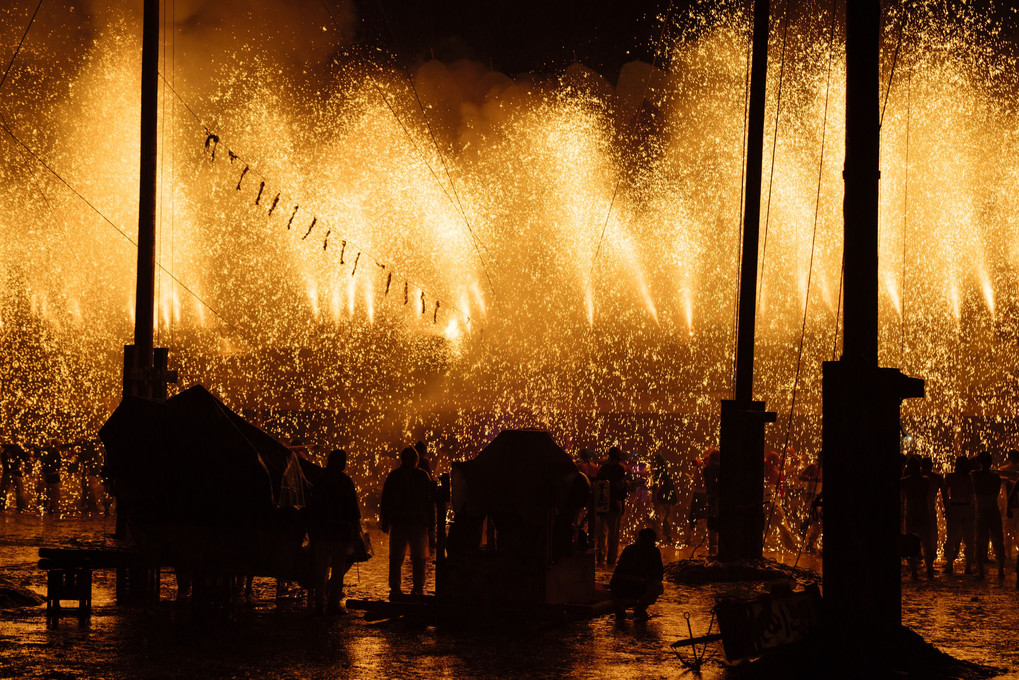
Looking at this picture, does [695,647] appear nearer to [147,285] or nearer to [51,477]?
[147,285]

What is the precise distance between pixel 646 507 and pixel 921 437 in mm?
25233

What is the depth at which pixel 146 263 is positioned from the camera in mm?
12641

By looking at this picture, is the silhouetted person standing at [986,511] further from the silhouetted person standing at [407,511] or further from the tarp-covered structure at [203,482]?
the tarp-covered structure at [203,482]

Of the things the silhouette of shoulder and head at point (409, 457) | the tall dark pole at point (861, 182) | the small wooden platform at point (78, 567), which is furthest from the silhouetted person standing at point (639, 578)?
the small wooden platform at point (78, 567)

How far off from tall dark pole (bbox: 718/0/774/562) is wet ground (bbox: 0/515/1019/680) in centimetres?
180

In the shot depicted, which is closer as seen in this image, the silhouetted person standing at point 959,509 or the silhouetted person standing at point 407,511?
the silhouetted person standing at point 407,511

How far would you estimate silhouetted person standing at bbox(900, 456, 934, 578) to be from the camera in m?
15.2

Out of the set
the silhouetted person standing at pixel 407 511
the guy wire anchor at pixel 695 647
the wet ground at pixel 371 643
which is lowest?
the wet ground at pixel 371 643

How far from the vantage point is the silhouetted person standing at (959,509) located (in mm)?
15484

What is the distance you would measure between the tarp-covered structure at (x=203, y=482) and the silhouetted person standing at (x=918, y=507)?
25.6 feet

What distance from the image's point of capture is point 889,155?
3200 cm

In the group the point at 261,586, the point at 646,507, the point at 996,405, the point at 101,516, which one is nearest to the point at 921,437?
the point at 996,405

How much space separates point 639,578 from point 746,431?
386 cm

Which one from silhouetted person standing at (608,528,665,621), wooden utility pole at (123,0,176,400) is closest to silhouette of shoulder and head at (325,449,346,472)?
wooden utility pole at (123,0,176,400)
